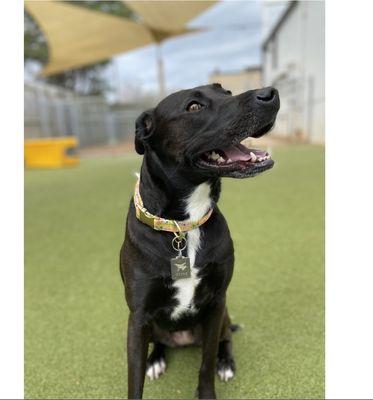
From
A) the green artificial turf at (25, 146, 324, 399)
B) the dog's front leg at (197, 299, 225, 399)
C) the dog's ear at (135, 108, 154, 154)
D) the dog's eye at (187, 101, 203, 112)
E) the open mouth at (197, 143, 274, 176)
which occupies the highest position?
the dog's eye at (187, 101, 203, 112)

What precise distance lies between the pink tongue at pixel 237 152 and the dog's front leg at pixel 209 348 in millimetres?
656

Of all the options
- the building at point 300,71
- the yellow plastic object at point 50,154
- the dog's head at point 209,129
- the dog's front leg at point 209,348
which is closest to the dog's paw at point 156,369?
the dog's front leg at point 209,348

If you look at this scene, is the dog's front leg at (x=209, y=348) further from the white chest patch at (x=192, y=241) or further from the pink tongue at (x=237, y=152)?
the pink tongue at (x=237, y=152)

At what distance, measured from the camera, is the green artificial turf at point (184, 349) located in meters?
1.96

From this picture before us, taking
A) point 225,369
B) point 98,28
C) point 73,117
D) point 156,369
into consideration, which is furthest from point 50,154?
point 225,369

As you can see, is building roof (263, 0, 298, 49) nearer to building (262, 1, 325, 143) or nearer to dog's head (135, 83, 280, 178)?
building (262, 1, 325, 143)

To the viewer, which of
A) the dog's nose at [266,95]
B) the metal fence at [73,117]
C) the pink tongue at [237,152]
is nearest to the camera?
the dog's nose at [266,95]

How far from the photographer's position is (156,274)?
1616 millimetres

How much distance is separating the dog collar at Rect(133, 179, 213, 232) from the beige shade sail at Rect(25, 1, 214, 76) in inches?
310

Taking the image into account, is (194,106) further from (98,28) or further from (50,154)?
(50,154)

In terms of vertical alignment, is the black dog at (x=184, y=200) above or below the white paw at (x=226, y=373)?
above

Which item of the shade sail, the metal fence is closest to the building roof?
the shade sail

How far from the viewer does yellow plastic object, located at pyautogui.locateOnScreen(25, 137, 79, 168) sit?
440 inches
